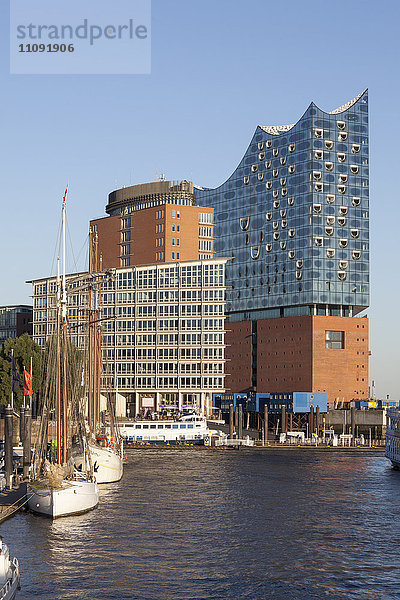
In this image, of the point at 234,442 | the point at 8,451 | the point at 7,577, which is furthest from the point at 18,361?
the point at 7,577

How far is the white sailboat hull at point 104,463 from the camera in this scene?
9462 cm

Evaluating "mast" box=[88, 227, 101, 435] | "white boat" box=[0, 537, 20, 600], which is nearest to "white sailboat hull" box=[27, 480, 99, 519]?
"white boat" box=[0, 537, 20, 600]

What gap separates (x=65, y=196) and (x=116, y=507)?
1080 inches

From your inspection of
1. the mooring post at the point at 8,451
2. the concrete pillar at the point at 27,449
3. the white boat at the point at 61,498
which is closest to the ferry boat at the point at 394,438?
the concrete pillar at the point at 27,449

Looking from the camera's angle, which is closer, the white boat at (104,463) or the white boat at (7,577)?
the white boat at (7,577)

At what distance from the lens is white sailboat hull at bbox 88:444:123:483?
9462 cm

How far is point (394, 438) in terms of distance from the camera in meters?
129

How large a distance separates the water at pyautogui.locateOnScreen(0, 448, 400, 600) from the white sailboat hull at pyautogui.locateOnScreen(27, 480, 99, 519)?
38.1 inches

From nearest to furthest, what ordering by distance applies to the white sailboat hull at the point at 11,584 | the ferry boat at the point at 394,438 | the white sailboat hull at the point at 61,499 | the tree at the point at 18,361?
the white sailboat hull at the point at 11,584 < the white sailboat hull at the point at 61,499 < the ferry boat at the point at 394,438 < the tree at the point at 18,361

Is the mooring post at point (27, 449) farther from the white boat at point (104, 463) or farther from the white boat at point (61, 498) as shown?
the white boat at point (61, 498)

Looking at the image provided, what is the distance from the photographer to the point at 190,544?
202 feet

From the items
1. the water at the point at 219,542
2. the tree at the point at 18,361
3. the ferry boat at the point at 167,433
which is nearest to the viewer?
the water at the point at 219,542

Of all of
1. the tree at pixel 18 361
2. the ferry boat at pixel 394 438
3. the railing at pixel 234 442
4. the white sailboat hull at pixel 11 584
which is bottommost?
the railing at pixel 234 442

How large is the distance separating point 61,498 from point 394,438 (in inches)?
2855
